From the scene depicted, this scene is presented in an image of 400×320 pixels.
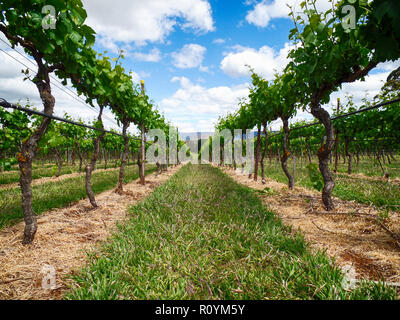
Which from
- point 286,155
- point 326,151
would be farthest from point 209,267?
point 286,155

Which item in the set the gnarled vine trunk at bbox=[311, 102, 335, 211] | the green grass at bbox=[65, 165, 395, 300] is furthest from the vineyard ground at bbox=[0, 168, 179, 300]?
the gnarled vine trunk at bbox=[311, 102, 335, 211]

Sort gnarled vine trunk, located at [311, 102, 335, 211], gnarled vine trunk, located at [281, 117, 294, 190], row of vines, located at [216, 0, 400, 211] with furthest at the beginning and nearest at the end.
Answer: gnarled vine trunk, located at [281, 117, 294, 190] → gnarled vine trunk, located at [311, 102, 335, 211] → row of vines, located at [216, 0, 400, 211]

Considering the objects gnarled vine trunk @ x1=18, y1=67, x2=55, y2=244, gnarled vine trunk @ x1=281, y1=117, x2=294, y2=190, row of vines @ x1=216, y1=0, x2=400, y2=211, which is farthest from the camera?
gnarled vine trunk @ x1=281, y1=117, x2=294, y2=190

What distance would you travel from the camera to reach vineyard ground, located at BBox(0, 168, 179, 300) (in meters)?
2.18

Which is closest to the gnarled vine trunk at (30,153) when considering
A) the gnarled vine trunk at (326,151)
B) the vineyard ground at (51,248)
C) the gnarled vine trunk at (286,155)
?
the vineyard ground at (51,248)

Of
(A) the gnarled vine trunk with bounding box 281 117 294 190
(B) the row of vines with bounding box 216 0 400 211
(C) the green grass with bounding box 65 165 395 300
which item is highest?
(B) the row of vines with bounding box 216 0 400 211

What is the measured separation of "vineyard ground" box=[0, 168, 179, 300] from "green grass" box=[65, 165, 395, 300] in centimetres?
27

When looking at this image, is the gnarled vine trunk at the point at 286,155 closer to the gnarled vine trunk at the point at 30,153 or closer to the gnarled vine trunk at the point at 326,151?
the gnarled vine trunk at the point at 326,151

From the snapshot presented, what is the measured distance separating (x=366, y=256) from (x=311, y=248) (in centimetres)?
65

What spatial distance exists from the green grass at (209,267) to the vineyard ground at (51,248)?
274 mm

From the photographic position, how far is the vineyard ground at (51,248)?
218 centimetres

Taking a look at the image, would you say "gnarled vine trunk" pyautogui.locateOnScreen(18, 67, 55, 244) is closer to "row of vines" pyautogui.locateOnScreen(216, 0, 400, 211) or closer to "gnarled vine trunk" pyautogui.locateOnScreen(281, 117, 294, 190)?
"row of vines" pyautogui.locateOnScreen(216, 0, 400, 211)

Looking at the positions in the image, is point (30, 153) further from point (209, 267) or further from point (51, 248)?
point (209, 267)

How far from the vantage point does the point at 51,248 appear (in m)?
3.02
